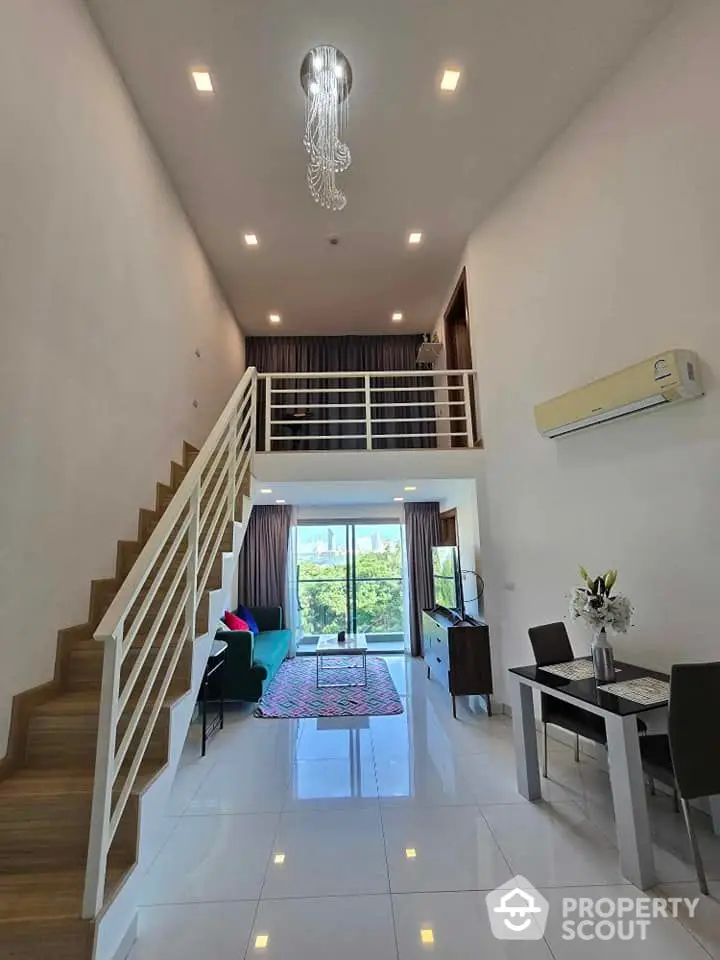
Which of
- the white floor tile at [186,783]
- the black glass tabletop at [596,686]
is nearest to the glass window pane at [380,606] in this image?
the white floor tile at [186,783]

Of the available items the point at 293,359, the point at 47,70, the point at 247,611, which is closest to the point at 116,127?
the point at 47,70

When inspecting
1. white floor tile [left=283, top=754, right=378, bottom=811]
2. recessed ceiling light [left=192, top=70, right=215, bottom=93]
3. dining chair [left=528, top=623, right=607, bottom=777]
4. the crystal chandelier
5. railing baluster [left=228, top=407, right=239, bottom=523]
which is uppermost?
recessed ceiling light [left=192, top=70, right=215, bottom=93]

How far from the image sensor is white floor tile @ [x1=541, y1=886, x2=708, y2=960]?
5.97 ft

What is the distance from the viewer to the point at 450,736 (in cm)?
406

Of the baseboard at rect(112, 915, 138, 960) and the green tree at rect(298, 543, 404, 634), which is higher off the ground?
the green tree at rect(298, 543, 404, 634)

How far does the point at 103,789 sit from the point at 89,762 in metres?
0.74

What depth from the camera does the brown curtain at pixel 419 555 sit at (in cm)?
766

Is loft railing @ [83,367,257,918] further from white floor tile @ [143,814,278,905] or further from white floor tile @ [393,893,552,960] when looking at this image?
white floor tile @ [393,893,552,960]

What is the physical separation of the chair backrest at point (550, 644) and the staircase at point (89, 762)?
7.75 ft

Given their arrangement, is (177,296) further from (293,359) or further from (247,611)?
(247,611)

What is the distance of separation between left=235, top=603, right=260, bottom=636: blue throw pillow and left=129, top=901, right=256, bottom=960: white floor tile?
16.1 feet

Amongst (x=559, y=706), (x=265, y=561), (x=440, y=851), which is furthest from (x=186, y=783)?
(x=265, y=561)

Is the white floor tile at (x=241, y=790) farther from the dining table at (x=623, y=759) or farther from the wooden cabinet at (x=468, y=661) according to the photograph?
the wooden cabinet at (x=468, y=661)

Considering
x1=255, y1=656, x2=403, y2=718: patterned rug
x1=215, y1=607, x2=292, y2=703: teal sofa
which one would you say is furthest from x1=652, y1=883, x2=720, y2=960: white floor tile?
x1=215, y1=607, x2=292, y2=703: teal sofa
